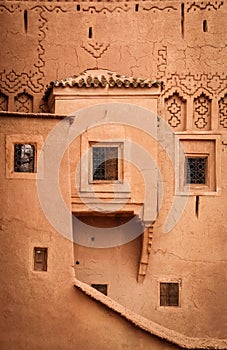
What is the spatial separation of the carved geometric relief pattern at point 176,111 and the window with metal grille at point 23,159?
15.1ft

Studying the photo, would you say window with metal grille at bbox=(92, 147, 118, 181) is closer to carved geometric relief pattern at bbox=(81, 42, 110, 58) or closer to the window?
the window

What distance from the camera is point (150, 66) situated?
17734 millimetres

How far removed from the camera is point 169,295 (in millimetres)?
17109

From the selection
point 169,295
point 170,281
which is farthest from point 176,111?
point 169,295

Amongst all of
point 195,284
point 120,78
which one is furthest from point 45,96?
point 195,284

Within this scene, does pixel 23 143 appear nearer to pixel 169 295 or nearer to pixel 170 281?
pixel 170 281

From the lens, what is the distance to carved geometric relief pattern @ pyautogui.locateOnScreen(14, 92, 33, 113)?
17734 mm

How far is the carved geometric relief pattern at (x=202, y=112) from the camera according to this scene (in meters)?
A: 17.7

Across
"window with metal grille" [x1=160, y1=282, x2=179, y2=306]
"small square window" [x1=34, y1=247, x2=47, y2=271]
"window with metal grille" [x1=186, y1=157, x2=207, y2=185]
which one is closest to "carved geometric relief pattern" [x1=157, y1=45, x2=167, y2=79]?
"window with metal grille" [x1=186, y1=157, x2=207, y2=185]

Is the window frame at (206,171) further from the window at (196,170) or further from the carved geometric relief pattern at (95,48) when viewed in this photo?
the carved geometric relief pattern at (95,48)

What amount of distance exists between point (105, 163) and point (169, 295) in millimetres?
3514

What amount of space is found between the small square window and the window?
17.1ft

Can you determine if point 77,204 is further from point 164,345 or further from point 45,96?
point 164,345

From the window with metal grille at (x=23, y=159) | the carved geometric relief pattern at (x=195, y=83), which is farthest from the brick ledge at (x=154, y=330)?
the carved geometric relief pattern at (x=195, y=83)
